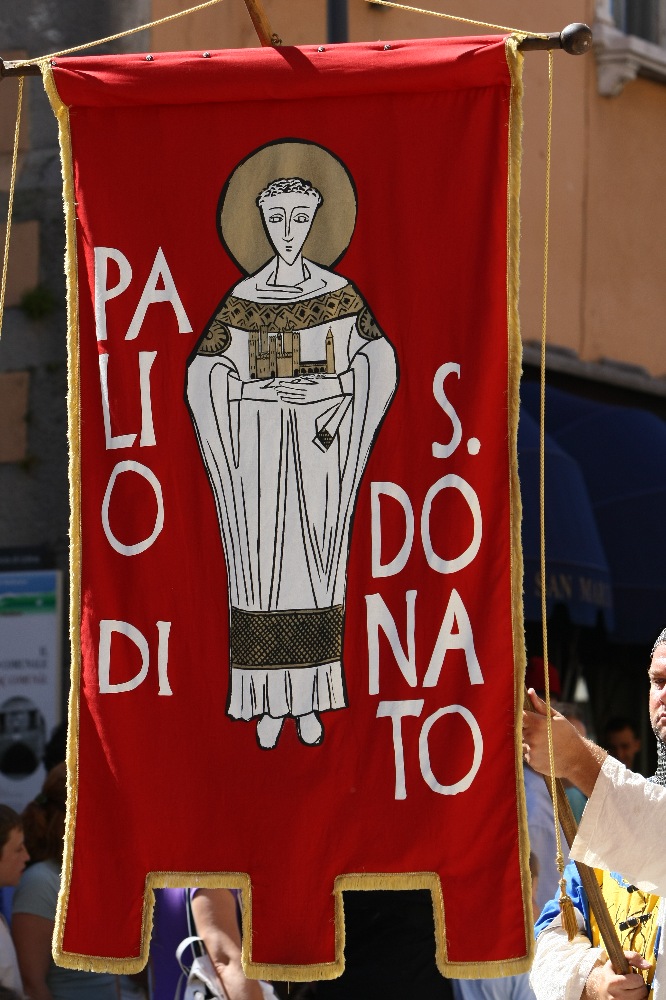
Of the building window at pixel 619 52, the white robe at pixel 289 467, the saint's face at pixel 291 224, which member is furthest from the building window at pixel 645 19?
the white robe at pixel 289 467

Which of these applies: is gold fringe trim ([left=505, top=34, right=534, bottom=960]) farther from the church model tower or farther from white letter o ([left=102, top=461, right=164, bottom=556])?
white letter o ([left=102, top=461, right=164, bottom=556])

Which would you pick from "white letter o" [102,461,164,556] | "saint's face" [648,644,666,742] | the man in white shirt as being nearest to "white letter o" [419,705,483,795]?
the man in white shirt

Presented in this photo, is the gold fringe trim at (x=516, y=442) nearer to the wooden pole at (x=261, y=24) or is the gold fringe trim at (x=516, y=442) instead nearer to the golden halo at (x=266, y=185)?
the golden halo at (x=266, y=185)

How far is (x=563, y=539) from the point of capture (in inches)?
374

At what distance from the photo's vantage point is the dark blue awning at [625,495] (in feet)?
33.9

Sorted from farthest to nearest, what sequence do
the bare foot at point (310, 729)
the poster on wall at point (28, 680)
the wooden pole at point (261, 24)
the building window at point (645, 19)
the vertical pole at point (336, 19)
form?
the building window at point (645, 19), the poster on wall at point (28, 680), the vertical pole at point (336, 19), the wooden pole at point (261, 24), the bare foot at point (310, 729)

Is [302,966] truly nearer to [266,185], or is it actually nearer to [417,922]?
[417,922]

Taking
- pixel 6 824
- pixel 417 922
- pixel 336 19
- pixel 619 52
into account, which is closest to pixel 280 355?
pixel 417 922

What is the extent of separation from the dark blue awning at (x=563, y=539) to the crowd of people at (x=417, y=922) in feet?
12.9

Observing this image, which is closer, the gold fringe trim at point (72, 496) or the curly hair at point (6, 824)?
the gold fringe trim at point (72, 496)

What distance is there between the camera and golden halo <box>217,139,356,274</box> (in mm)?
3980

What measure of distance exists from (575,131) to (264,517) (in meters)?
7.89

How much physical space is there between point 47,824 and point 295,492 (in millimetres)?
2383

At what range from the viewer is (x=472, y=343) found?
12.8ft
